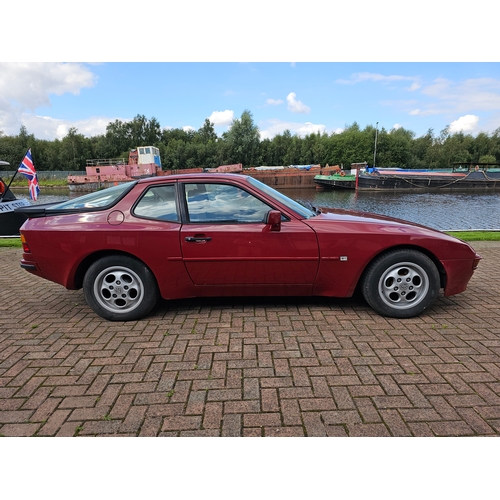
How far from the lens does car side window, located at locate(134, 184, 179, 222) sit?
11.1 ft

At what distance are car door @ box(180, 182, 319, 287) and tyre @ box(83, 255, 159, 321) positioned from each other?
1.62 ft

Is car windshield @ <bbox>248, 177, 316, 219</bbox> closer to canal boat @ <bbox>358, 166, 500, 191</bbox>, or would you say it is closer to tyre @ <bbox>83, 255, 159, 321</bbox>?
tyre @ <bbox>83, 255, 159, 321</bbox>

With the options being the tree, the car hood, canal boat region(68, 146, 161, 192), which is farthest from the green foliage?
the car hood

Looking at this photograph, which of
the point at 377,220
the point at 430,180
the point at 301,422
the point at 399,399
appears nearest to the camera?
the point at 301,422

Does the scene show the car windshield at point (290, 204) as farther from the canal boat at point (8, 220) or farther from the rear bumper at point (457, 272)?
the canal boat at point (8, 220)

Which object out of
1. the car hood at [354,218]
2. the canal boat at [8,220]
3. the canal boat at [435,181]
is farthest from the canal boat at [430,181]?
the car hood at [354,218]

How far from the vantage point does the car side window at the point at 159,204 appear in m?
3.39

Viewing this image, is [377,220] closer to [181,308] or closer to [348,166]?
[181,308]

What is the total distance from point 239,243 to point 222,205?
448mm

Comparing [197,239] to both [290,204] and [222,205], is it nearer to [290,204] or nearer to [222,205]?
[222,205]

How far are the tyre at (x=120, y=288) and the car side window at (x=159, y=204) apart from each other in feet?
1.64

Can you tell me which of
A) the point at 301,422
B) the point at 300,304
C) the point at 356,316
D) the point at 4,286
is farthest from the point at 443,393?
the point at 4,286
